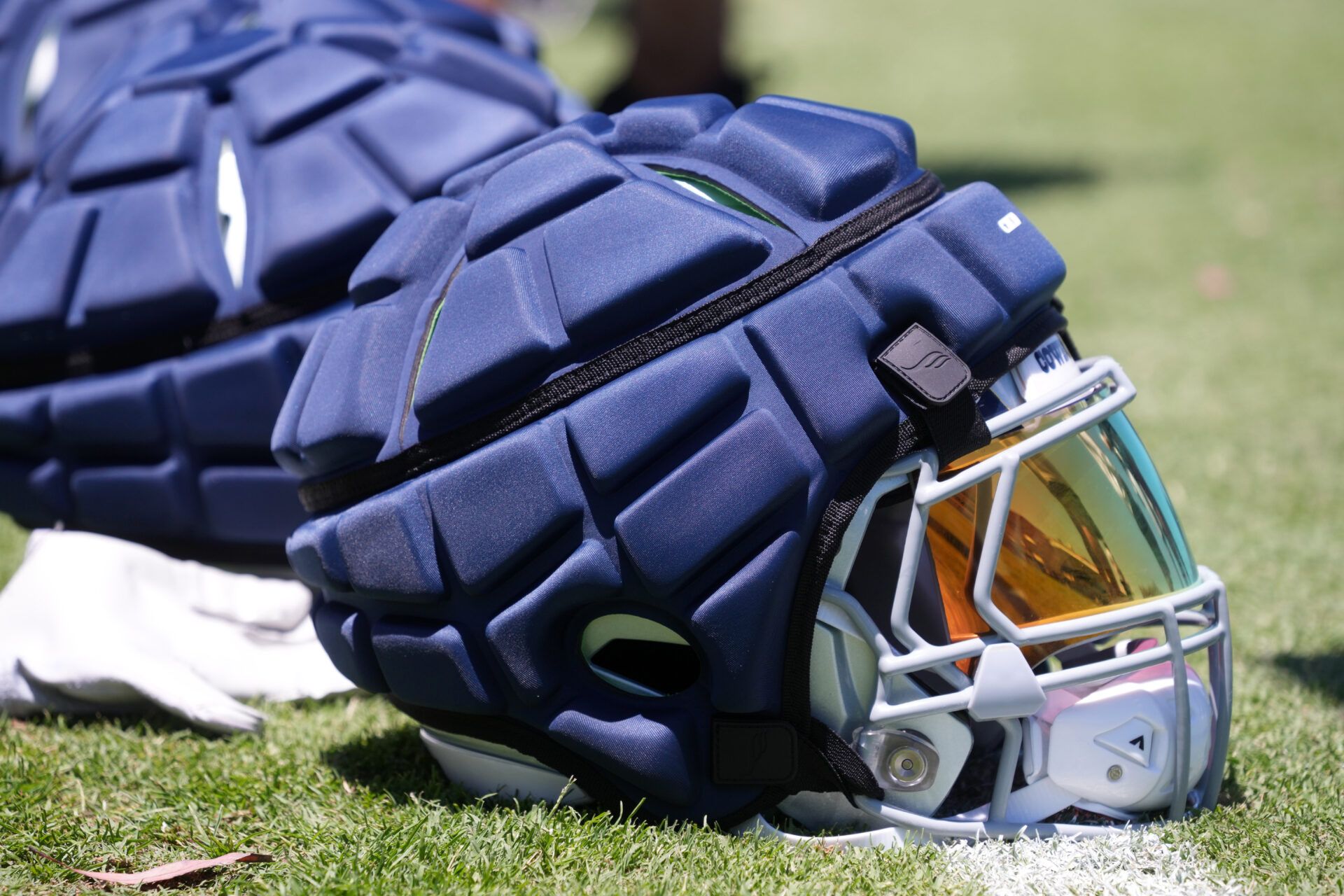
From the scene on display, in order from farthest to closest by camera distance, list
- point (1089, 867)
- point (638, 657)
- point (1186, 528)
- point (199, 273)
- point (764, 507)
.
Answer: point (1186, 528) < point (199, 273) < point (638, 657) < point (1089, 867) < point (764, 507)

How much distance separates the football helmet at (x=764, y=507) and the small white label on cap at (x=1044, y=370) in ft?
0.03

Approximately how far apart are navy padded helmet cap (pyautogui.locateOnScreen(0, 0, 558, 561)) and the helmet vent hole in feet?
4.31

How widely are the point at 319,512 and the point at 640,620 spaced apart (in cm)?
73

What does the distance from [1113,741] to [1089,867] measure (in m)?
0.23

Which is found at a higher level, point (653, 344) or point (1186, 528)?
point (653, 344)

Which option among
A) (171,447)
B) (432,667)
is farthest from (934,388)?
(171,447)

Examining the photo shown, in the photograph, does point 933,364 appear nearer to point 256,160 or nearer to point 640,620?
point 640,620

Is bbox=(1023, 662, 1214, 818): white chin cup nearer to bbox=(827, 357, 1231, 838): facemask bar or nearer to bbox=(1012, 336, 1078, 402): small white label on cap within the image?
bbox=(827, 357, 1231, 838): facemask bar

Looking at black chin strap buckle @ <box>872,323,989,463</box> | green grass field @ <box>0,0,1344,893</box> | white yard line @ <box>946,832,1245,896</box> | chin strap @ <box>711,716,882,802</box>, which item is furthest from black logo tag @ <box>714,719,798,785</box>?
black chin strap buckle @ <box>872,323,989,463</box>

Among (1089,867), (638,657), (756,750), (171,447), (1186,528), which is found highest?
(171,447)

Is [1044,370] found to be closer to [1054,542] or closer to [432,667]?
[1054,542]

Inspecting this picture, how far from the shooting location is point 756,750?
2383 mm

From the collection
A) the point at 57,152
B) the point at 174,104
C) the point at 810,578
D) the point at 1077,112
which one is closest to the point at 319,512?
the point at 810,578

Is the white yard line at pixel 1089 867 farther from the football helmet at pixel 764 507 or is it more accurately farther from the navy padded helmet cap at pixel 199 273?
the navy padded helmet cap at pixel 199 273
